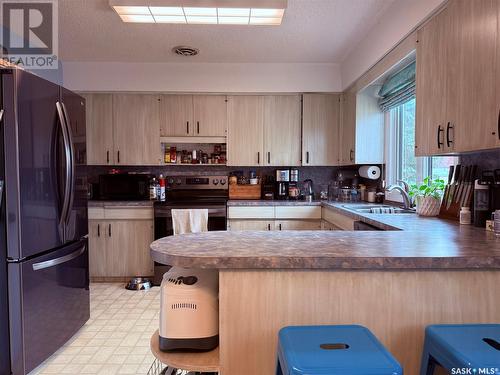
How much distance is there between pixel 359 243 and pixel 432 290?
0.95 ft

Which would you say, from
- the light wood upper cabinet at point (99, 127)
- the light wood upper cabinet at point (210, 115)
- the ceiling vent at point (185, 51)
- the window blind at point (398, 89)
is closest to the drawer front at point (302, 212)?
the light wood upper cabinet at point (210, 115)

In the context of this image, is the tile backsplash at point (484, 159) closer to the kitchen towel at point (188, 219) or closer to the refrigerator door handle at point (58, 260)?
the kitchen towel at point (188, 219)

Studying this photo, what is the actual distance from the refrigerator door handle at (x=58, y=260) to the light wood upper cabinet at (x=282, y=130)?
2.23 metres

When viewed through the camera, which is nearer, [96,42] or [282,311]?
[282,311]

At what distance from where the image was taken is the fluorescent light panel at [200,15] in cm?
239

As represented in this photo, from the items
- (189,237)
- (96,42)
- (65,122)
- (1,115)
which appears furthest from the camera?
(96,42)

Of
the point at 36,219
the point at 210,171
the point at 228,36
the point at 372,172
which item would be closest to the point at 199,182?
the point at 210,171

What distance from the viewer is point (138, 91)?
3887 mm

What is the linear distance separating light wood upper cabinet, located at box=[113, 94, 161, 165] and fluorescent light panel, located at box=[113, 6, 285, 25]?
1427 millimetres

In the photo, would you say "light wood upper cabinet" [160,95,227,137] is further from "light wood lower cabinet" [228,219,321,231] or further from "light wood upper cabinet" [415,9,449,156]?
"light wood upper cabinet" [415,9,449,156]

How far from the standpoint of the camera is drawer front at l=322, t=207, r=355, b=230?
2878 mm

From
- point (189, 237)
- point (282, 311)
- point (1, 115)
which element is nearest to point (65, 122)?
point (1, 115)

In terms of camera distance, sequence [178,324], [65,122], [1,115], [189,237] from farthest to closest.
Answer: [65,122] → [1,115] → [189,237] → [178,324]

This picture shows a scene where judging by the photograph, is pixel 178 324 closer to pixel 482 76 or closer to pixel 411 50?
pixel 482 76
